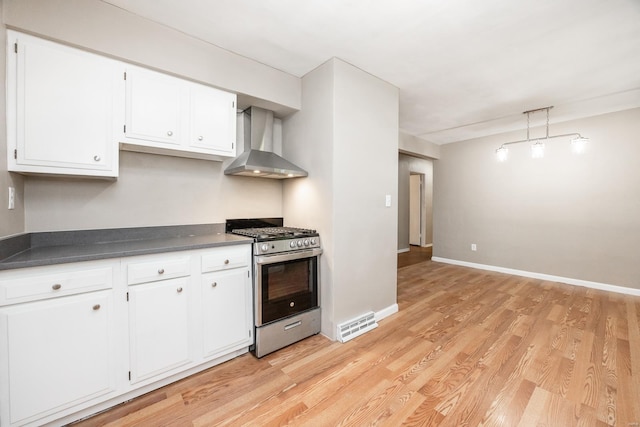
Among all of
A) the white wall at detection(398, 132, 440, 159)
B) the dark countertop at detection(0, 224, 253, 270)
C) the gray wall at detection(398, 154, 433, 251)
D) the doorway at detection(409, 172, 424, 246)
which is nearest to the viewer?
the dark countertop at detection(0, 224, 253, 270)

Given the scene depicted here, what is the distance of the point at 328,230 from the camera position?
2.40 m

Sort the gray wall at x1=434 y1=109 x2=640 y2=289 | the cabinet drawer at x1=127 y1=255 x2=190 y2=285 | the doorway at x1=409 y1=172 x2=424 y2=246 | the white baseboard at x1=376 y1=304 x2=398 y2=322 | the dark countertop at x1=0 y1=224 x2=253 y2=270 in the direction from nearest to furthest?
1. the dark countertop at x1=0 y1=224 x2=253 y2=270
2. the cabinet drawer at x1=127 y1=255 x2=190 y2=285
3. the white baseboard at x1=376 y1=304 x2=398 y2=322
4. the gray wall at x1=434 y1=109 x2=640 y2=289
5. the doorway at x1=409 y1=172 x2=424 y2=246

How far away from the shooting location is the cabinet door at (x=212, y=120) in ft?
6.89

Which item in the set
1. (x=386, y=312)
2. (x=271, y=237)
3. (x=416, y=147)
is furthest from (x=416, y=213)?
(x=271, y=237)

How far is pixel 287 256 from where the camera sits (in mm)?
2205

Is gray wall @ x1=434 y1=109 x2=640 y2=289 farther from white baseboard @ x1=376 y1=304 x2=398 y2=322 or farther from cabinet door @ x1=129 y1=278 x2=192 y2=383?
cabinet door @ x1=129 y1=278 x2=192 y2=383

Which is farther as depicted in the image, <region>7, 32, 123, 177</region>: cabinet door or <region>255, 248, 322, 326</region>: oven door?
<region>255, 248, 322, 326</region>: oven door

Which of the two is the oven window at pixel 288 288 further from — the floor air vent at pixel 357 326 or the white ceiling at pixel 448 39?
the white ceiling at pixel 448 39

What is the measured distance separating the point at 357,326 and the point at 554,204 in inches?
157

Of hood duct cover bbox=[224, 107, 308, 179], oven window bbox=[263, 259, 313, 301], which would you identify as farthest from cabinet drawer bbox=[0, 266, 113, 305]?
hood duct cover bbox=[224, 107, 308, 179]

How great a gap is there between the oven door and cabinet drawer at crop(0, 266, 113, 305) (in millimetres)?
974

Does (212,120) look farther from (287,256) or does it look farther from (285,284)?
(285,284)

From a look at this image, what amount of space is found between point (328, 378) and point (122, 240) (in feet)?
6.26

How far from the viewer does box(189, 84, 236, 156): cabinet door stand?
2100 mm
